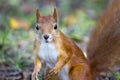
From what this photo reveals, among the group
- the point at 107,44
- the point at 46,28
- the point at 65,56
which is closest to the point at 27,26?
the point at 107,44

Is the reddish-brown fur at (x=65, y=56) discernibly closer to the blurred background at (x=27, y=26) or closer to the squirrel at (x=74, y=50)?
the squirrel at (x=74, y=50)

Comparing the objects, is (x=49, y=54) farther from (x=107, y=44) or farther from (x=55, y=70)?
(x=107, y=44)

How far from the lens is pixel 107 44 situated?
16.7 ft

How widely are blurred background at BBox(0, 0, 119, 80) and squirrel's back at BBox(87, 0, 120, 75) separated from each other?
0.73 meters

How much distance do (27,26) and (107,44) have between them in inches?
126

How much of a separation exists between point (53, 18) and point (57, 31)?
122mm

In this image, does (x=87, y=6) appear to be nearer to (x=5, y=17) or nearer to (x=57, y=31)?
(x=5, y=17)

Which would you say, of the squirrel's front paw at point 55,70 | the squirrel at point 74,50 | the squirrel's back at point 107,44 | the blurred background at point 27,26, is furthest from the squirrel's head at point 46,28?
the blurred background at point 27,26

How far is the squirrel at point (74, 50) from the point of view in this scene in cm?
454

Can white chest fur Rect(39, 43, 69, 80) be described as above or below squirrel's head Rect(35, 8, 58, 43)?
below

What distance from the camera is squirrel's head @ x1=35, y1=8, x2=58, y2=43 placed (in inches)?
174

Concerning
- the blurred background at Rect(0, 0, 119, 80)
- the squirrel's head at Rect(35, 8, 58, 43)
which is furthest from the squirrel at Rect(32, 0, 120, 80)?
the blurred background at Rect(0, 0, 119, 80)

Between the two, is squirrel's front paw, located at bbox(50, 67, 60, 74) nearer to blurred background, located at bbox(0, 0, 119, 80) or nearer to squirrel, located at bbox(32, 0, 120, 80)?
squirrel, located at bbox(32, 0, 120, 80)

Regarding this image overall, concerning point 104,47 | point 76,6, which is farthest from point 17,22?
point 104,47
